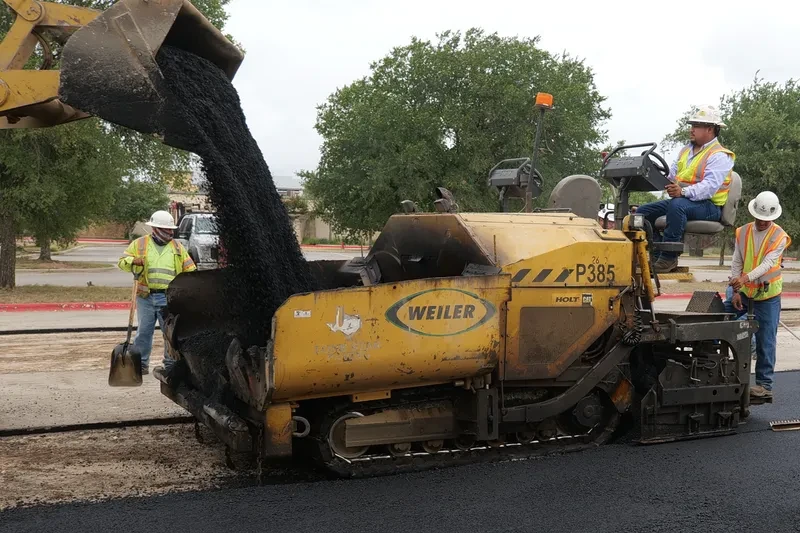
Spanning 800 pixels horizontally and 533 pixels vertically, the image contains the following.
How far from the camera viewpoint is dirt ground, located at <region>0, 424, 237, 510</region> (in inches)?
178

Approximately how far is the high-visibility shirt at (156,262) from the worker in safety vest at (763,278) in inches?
189

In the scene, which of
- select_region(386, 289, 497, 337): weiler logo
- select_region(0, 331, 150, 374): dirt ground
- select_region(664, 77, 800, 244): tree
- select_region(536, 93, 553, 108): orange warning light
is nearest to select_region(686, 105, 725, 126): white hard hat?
select_region(536, 93, 553, 108): orange warning light

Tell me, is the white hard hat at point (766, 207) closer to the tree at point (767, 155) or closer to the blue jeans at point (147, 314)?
the blue jeans at point (147, 314)

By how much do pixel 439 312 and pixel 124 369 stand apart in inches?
117

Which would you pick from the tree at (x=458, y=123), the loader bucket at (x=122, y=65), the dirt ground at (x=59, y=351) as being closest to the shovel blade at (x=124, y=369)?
the dirt ground at (x=59, y=351)

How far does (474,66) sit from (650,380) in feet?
47.0

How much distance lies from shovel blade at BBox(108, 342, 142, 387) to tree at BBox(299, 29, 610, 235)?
41.8ft

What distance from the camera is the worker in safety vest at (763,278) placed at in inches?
258

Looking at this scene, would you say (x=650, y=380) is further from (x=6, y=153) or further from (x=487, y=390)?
(x=6, y=153)

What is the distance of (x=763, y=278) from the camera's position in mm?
6582

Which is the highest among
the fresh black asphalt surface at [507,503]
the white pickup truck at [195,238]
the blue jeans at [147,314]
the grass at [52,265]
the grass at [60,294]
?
the white pickup truck at [195,238]

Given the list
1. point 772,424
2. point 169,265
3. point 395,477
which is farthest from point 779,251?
point 169,265

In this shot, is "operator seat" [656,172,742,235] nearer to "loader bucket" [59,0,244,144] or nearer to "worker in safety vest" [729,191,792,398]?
"worker in safety vest" [729,191,792,398]

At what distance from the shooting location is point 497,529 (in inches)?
159
